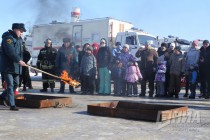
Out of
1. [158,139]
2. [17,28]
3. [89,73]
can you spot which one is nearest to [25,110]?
[17,28]

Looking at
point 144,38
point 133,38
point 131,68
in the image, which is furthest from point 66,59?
point 144,38

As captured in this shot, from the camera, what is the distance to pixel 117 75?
1275cm

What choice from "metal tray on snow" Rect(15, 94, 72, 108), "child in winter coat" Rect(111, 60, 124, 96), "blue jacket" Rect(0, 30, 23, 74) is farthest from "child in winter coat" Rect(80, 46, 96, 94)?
"blue jacket" Rect(0, 30, 23, 74)

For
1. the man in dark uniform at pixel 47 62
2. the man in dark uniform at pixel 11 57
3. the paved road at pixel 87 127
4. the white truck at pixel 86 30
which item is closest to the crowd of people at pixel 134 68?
the man in dark uniform at pixel 47 62

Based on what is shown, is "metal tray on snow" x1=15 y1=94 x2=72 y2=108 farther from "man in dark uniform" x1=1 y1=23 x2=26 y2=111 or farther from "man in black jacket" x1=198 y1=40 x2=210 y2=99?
"man in black jacket" x1=198 y1=40 x2=210 y2=99

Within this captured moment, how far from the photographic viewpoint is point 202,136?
5.46 meters

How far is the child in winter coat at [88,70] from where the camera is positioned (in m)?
12.8

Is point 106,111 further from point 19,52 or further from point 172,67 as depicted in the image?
point 172,67

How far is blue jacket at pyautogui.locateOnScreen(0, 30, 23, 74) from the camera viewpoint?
24.9 ft

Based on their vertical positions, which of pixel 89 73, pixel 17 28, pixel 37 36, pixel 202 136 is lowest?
pixel 202 136

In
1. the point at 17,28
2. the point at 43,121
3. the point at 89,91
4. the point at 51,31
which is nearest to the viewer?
the point at 43,121

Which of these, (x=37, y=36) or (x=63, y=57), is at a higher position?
(x=37, y=36)

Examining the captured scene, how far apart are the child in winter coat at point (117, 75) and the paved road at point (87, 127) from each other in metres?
5.20

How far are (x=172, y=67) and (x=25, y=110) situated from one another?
239 inches
